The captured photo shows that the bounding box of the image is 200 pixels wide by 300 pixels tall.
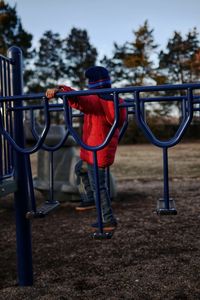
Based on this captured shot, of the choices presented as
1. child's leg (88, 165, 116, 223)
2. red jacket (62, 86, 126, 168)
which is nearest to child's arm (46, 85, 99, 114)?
red jacket (62, 86, 126, 168)

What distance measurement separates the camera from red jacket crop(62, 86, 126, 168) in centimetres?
258

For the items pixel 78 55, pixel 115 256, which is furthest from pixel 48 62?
pixel 115 256

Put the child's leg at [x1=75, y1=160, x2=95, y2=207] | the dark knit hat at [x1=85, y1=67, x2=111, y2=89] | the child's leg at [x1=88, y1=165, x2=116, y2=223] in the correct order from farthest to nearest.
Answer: the child's leg at [x1=75, y1=160, x2=95, y2=207]
the child's leg at [x1=88, y1=165, x2=116, y2=223]
the dark knit hat at [x1=85, y1=67, x2=111, y2=89]

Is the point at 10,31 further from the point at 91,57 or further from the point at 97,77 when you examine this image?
the point at 97,77

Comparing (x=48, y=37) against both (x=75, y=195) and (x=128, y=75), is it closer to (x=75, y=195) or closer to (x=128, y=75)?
(x=128, y=75)

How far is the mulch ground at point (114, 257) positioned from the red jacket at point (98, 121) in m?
0.97

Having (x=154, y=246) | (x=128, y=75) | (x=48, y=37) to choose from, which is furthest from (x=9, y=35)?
(x=154, y=246)

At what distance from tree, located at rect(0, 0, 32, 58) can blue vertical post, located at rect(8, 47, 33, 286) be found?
25.6 m

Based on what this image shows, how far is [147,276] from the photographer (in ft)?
10.7

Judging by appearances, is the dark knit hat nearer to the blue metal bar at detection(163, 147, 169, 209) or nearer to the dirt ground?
the blue metal bar at detection(163, 147, 169, 209)

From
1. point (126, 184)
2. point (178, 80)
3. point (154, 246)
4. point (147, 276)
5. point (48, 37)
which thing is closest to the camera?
point (147, 276)

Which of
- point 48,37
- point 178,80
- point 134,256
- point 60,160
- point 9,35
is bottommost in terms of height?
point 134,256

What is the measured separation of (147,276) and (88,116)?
136cm

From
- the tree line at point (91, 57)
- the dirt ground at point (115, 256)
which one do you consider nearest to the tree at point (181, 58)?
the tree line at point (91, 57)
